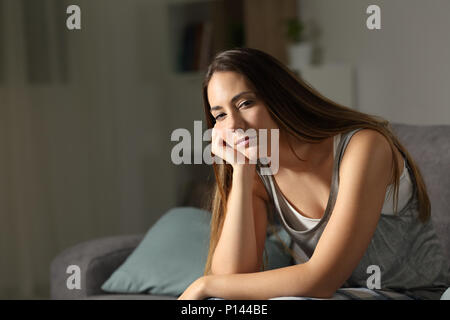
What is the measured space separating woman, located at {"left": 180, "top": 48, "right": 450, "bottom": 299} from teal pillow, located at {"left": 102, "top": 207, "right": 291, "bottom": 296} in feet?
0.96

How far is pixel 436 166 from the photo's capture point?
1486 mm

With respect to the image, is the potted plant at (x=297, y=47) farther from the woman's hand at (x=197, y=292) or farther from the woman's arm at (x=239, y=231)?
the woman's hand at (x=197, y=292)

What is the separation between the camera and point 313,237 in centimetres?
127

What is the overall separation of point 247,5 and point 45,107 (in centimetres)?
119

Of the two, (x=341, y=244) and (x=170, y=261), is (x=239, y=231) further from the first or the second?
(x=170, y=261)

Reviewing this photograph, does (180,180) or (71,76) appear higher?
(71,76)

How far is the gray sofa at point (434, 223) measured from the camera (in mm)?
1458

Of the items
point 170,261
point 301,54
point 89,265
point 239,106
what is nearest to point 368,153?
point 239,106

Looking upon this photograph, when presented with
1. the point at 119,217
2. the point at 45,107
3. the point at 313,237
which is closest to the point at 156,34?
the point at 45,107

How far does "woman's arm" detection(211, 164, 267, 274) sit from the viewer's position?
1.25 metres

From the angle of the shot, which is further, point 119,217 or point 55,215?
point 119,217

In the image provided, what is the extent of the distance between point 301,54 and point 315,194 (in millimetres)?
1672

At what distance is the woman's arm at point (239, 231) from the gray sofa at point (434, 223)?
→ 416 mm
